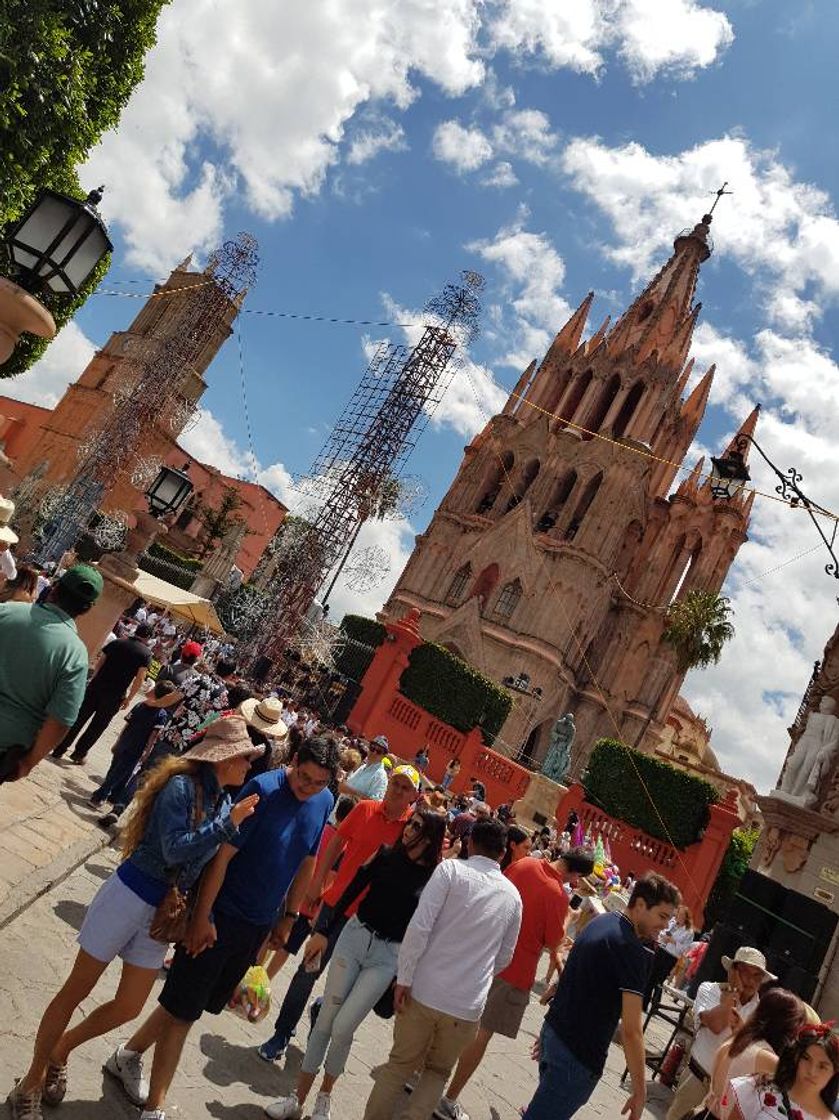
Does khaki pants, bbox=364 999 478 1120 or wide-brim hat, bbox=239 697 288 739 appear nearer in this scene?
khaki pants, bbox=364 999 478 1120

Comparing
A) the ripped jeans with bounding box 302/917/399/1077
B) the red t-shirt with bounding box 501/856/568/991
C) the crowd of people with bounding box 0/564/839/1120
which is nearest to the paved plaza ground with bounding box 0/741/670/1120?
the crowd of people with bounding box 0/564/839/1120

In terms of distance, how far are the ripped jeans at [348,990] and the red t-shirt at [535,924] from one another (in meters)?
1.25

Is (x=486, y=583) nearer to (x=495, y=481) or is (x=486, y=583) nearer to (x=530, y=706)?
(x=495, y=481)

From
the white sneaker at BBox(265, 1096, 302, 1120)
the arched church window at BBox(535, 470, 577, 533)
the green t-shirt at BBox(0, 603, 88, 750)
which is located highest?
the arched church window at BBox(535, 470, 577, 533)

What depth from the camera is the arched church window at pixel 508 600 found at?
35.8 m

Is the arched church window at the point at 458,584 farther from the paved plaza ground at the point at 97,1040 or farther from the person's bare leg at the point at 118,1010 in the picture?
the person's bare leg at the point at 118,1010

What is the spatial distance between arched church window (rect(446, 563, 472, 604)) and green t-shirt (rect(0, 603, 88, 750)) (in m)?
34.0

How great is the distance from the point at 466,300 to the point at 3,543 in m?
24.1

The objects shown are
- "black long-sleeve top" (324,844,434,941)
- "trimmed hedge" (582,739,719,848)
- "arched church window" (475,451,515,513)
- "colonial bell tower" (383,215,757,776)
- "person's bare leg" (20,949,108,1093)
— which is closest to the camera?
"person's bare leg" (20,949,108,1093)

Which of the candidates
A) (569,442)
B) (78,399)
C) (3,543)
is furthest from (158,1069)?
(78,399)

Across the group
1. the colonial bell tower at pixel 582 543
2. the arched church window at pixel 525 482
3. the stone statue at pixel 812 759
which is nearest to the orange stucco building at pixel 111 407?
the colonial bell tower at pixel 582 543

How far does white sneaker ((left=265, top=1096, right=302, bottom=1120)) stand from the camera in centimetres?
365

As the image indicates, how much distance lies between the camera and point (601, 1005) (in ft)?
11.8

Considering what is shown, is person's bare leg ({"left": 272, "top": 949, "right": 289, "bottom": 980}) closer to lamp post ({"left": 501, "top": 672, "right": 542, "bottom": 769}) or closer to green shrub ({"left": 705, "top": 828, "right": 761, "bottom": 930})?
green shrub ({"left": 705, "top": 828, "right": 761, "bottom": 930})
